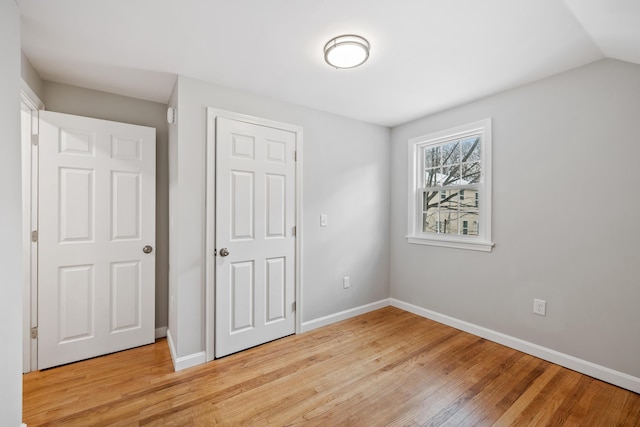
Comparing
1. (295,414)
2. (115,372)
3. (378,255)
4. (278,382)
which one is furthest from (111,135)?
(378,255)

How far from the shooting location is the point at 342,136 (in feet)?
10.7

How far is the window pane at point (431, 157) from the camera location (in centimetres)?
333

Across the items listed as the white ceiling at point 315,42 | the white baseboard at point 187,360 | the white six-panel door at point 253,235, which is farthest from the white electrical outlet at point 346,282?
the white ceiling at point 315,42

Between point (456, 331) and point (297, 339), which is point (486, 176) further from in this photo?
point (297, 339)

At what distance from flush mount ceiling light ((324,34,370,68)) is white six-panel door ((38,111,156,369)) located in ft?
6.03

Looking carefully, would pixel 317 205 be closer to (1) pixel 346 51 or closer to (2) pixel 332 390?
(1) pixel 346 51

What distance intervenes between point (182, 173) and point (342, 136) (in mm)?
1796

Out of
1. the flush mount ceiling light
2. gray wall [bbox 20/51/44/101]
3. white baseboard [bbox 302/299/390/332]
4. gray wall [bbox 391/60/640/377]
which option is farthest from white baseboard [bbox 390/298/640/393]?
gray wall [bbox 20/51/44/101]

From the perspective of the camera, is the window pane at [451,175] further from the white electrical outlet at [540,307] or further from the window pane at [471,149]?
the white electrical outlet at [540,307]

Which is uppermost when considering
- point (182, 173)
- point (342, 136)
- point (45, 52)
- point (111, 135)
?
point (45, 52)

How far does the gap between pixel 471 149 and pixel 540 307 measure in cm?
162

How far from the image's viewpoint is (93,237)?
240cm

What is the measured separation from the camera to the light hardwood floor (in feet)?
5.64

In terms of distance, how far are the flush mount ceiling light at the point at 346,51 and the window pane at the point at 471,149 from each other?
1657mm
